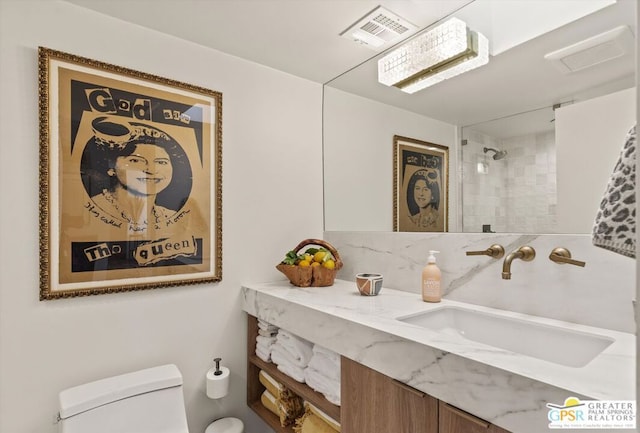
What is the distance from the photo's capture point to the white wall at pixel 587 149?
1.11 m

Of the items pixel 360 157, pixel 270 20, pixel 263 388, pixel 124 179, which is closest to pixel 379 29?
pixel 270 20

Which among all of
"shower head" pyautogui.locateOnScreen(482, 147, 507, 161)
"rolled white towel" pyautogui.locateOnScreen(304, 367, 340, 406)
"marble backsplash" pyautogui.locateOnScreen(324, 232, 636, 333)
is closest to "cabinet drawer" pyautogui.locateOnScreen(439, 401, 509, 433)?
"rolled white towel" pyautogui.locateOnScreen(304, 367, 340, 406)

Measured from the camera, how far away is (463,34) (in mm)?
1470

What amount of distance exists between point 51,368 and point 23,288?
35cm

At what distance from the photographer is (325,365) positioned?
55.8 inches

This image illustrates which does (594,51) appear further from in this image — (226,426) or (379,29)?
(226,426)

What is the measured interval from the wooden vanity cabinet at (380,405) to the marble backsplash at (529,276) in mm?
605

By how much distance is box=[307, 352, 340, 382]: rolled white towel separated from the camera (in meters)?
1.37

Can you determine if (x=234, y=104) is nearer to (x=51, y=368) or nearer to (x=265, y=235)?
(x=265, y=235)

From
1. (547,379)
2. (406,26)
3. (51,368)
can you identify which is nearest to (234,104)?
(406,26)

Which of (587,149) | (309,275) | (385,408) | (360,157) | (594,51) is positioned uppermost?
(594,51)

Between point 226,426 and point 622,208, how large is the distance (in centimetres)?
191

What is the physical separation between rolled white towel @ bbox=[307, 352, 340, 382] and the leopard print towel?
1099 millimetres

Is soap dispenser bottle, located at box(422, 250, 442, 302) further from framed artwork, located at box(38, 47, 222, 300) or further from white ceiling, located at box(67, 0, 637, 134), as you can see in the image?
framed artwork, located at box(38, 47, 222, 300)
